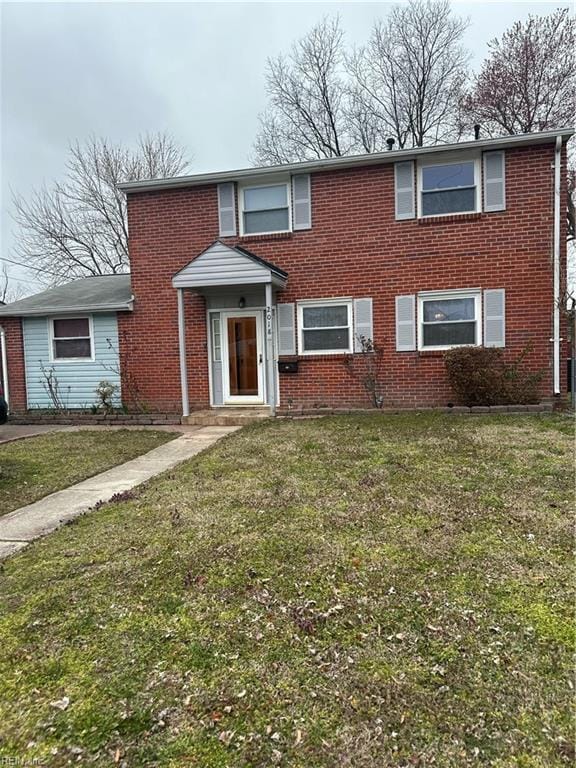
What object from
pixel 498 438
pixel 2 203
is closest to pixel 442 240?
pixel 498 438

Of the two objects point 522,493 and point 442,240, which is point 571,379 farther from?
point 522,493

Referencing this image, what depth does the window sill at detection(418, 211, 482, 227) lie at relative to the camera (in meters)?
9.50

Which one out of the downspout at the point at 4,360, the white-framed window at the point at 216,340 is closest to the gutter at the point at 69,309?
the downspout at the point at 4,360

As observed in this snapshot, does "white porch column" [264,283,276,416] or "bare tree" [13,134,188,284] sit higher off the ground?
"bare tree" [13,134,188,284]

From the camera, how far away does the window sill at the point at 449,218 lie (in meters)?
9.50

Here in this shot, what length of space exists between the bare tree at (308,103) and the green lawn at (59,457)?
1880 centimetres

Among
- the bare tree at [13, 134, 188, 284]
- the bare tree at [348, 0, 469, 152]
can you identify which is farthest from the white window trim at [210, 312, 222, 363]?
the bare tree at [348, 0, 469, 152]

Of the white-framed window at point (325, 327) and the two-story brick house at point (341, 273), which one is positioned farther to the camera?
the white-framed window at point (325, 327)

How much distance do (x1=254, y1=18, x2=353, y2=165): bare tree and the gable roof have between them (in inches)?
544

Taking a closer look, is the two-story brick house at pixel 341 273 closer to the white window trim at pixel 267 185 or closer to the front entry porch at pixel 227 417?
the white window trim at pixel 267 185

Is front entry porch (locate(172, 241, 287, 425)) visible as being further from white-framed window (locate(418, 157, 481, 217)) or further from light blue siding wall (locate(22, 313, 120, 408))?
white-framed window (locate(418, 157, 481, 217))

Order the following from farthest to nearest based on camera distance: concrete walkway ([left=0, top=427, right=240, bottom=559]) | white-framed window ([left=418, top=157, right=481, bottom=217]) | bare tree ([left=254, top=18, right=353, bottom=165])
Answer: bare tree ([left=254, top=18, right=353, bottom=165]) < white-framed window ([left=418, top=157, right=481, bottom=217]) < concrete walkway ([left=0, top=427, right=240, bottom=559])

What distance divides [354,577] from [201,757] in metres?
1.42

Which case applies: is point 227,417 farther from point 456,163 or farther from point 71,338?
point 456,163
